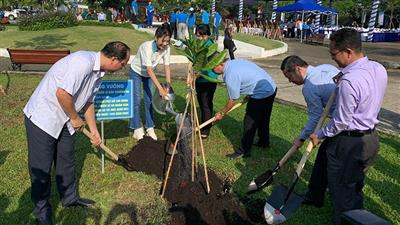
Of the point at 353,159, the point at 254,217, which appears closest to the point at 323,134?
the point at 353,159

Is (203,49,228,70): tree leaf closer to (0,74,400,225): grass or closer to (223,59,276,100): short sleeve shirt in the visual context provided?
(223,59,276,100): short sleeve shirt

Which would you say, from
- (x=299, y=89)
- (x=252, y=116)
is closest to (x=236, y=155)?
(x=252, y=116)

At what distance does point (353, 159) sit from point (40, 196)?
2.82m

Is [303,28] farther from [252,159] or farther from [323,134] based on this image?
[323,134]

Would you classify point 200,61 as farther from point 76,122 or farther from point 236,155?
point 236,155

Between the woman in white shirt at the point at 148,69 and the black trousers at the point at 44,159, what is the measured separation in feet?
6.03

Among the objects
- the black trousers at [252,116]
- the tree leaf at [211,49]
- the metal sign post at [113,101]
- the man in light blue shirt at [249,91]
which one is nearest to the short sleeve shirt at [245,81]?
the man in light blue shirt at [249,91]

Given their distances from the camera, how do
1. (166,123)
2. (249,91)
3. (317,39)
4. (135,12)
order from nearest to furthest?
(249,91) → (166,123) → (317,39) → (135,12)

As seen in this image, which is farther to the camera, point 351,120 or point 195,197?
point 195,197

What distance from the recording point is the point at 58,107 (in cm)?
370

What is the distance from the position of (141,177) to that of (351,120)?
2716mm

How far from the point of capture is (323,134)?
3.57 m

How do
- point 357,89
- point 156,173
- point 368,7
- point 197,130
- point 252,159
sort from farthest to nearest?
1. point 368,7
2. point 252,159
3. point 156,173
4. point 197,130
5. point 357,89

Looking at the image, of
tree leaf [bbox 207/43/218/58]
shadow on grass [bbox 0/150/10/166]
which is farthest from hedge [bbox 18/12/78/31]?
tree leaf [bbox 207/43/218/58]
